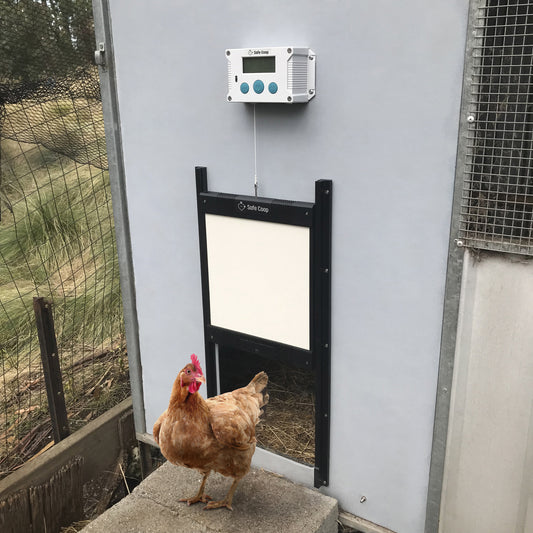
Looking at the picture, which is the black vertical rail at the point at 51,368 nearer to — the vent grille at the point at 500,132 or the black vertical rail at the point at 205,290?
the black vertical rail at the point at 205,290

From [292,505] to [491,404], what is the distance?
3.46ft

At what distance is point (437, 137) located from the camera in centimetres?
188

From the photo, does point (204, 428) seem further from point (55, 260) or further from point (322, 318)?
point (55, 260)

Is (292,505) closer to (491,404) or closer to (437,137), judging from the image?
(491,404)

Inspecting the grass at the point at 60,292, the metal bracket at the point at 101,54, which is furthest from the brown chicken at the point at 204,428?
the metal bracket at the point at 101,54

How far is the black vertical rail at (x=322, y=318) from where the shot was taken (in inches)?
86.3

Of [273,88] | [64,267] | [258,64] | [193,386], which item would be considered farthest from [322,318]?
[64,267]

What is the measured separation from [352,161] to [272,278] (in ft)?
2.10

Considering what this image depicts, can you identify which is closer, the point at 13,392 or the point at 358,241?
the point at 358,241

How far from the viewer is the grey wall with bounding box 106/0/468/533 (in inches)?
74.9

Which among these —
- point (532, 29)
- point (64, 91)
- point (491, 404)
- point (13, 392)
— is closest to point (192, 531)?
point (491, 404)

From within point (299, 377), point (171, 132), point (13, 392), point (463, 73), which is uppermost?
point (463, 73)

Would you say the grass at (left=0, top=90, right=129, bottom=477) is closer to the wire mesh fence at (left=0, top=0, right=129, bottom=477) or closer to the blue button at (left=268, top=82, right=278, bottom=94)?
the wire mesh fence at (left=0, top=0, right=129, bottom=477)

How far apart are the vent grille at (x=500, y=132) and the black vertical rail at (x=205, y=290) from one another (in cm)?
118
